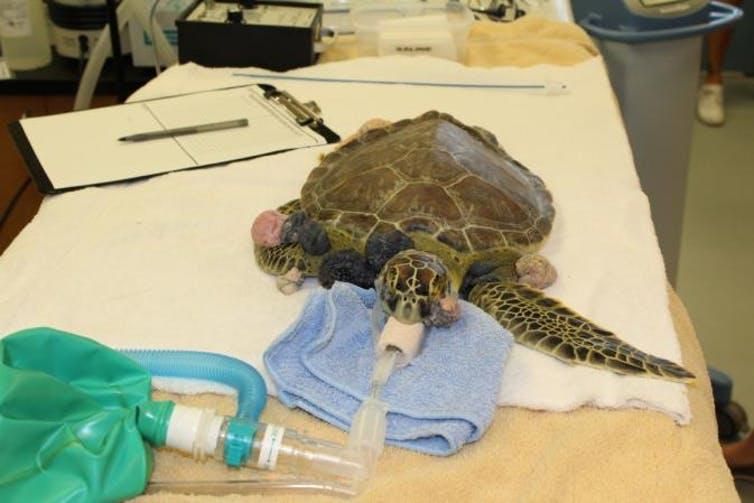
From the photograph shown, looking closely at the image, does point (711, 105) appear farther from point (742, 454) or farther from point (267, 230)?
point (267, 230)

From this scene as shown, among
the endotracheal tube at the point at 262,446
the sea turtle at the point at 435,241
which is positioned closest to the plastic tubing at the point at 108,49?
the sea turtle at the point at 435,241

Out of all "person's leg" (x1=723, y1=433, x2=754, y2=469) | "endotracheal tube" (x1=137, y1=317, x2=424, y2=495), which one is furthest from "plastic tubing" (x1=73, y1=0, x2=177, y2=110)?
"person's leg" (x1=723, y1=433, x2=754, y2=469)

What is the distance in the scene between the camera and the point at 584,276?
37.8 inches

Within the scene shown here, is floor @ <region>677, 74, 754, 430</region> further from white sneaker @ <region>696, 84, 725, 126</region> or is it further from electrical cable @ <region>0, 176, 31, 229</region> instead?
electrical cable @ <region>0, 176, 31, 229</region>

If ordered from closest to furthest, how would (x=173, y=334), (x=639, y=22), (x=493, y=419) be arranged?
1. (x=493, y=419)
2. (x=173, y=334)
3. (x=639, y=22)

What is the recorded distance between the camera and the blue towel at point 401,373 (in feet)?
2.39

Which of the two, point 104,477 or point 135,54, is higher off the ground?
point 104,477

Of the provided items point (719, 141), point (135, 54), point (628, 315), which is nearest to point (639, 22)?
point (628, 315)

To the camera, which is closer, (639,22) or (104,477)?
(104,477)

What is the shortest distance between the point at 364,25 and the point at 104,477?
1.20 meters

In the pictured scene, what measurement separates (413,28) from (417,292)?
37.1 inches

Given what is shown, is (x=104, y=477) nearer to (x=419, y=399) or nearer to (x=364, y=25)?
(x=419, y=399)

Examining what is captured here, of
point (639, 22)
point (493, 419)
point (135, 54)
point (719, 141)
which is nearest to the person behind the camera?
point (493, 419)

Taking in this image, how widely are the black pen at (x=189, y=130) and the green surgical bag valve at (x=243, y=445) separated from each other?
65 centimetres
